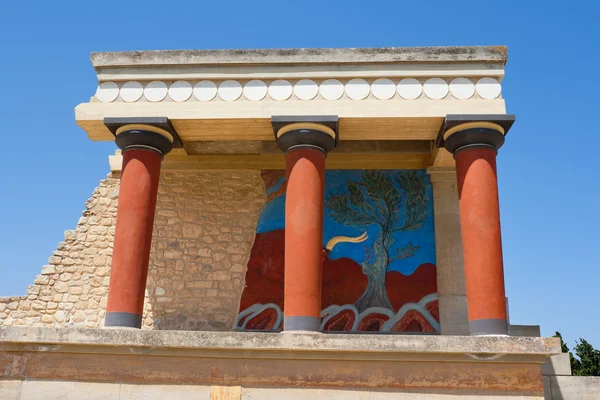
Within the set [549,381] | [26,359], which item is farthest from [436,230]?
[26,359]

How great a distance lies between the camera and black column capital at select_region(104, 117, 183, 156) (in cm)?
896

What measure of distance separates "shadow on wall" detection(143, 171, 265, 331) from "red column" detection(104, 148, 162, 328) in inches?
83.9

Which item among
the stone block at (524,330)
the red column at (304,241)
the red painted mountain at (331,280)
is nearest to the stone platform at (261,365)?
the red column at (304,241)

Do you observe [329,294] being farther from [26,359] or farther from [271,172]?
[26,359]

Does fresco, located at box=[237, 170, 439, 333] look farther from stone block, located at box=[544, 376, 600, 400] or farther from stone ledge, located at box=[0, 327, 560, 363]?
stone ledge, located at box=[0, 327, 560, 363]

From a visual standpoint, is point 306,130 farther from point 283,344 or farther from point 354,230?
point 283,344

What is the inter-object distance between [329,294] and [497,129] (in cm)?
388

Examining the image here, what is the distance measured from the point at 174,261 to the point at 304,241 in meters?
3.55

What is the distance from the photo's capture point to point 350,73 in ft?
29.8

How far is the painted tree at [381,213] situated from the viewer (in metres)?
10.3

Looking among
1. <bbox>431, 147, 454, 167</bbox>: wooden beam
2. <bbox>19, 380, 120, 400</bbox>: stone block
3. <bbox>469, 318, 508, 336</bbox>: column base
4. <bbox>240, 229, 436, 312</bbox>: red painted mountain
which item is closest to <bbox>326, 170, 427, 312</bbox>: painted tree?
<bbox>240, 229, 436, 312</bbox>: red painted mountain

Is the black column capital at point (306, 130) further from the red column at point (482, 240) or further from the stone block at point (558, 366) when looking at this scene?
the stone block at point (558, 366)

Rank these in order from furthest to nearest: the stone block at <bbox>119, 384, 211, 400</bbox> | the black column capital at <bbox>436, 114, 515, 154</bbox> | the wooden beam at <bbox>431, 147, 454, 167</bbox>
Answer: the wooden beam at <bbox>431, 147, 454, 167</bbox>, the black column capital at <bbox>436, 114, 515, 154</bbox>, the stone block at <bbox>119, 384, 211, 400</bbox>

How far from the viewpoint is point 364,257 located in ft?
34.3
